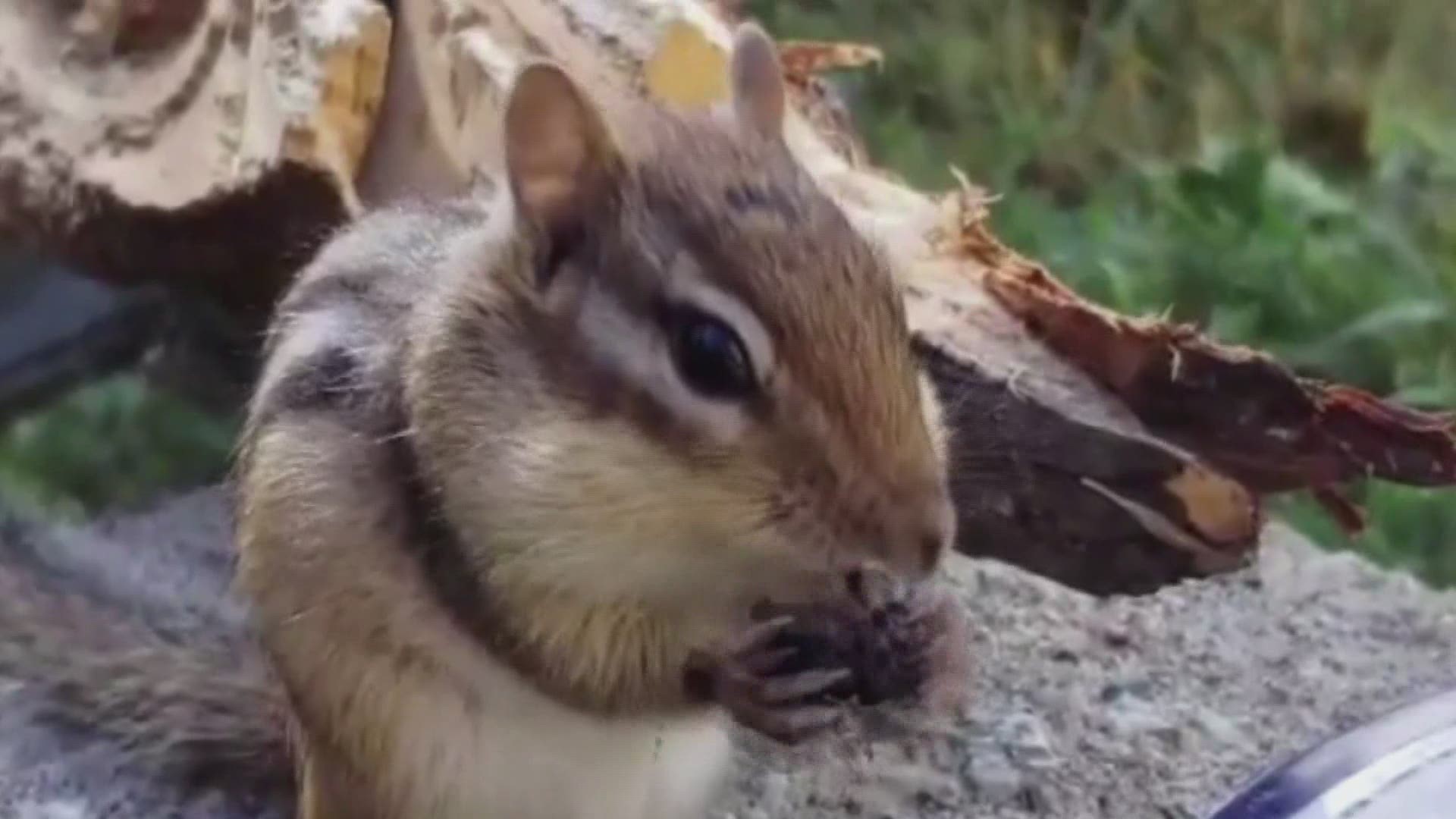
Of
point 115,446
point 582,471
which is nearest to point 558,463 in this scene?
point 582,471

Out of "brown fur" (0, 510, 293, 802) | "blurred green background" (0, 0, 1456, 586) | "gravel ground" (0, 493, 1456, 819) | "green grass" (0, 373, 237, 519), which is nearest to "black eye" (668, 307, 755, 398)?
"gravel ground" (0, 493, 1456, 819)

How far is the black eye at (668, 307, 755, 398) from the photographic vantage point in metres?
1.41

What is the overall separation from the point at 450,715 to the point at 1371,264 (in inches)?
75.6

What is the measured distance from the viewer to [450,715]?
5.51 feet

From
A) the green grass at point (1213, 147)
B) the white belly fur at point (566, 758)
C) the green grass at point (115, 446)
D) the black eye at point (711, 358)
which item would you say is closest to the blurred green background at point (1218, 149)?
the green grass at point (1213, 147)

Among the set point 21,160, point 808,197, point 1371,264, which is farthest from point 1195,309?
point 808,197

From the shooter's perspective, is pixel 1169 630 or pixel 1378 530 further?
pixel 1378 530

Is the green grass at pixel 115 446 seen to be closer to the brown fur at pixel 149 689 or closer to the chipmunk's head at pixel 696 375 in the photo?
the brown fur at pixel 149 689

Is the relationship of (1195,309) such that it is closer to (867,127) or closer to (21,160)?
(867,127)

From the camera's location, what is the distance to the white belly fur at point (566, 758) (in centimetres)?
168

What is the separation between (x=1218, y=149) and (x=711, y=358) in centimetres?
227

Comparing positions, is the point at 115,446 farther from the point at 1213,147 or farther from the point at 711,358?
the point at 1213,147

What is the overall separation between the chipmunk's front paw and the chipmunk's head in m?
0.07

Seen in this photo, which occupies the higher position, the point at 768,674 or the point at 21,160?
the point at 768,674
